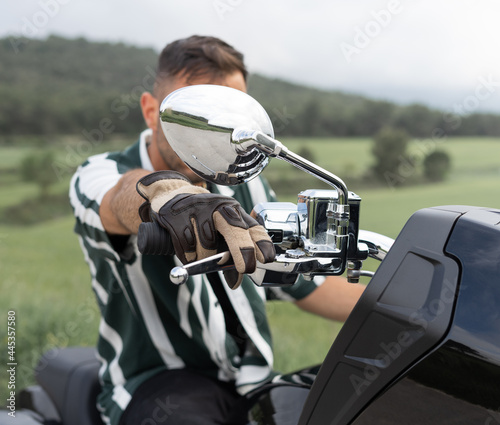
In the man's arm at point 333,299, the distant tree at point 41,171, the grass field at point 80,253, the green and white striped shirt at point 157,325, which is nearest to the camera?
the green and white striped shirt at point 157,325

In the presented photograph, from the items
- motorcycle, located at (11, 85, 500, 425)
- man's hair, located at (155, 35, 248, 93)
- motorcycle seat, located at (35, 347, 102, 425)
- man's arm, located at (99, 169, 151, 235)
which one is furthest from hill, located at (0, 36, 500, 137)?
motorcycle, located at (11, 85, 500, 425)

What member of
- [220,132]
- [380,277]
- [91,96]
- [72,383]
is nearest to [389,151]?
[91,96]

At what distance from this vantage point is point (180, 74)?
1.40 metres

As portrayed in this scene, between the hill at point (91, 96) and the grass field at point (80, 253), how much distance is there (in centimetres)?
54

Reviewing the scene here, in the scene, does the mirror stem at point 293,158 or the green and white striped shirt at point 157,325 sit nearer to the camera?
the mirror stem at point 293,158

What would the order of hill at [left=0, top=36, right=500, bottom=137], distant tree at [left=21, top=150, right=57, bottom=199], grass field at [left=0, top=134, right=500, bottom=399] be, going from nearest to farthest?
1. grass field at [left=0, top=134, right=500, bottom=399]
2. distant tree at [left=21, top=150, right=57, bottom=199]
3. hill at [left=0, top=36, right=500, bottom=137]

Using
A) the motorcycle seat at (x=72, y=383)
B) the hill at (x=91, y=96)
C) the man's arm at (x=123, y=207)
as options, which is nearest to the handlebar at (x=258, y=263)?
the man's arm at (x=123, y=207)

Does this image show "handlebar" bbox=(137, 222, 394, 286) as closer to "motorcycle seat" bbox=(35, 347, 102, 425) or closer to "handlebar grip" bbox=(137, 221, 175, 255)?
"handlebar grip" bbox=(137, 221, 175, 255)

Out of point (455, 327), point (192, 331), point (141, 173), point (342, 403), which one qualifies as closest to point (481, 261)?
point (455, 327)

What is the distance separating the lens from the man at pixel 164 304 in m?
1.14

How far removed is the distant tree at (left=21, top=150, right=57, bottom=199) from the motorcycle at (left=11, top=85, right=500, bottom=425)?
8.61 meters

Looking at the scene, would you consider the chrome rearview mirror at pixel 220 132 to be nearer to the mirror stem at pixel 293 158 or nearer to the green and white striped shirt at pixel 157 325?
the mirror stem at pixel 293 158

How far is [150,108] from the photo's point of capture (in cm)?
158

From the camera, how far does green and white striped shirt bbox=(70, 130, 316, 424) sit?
4.33ft
